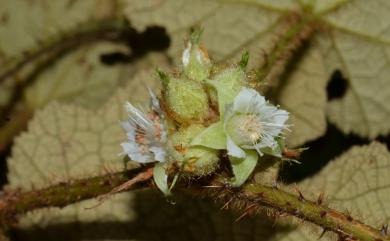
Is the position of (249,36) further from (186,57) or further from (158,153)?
(158,153)

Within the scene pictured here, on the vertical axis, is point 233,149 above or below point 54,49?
below

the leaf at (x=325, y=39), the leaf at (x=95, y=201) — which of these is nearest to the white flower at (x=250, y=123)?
the leaf at (x=95, y=201)

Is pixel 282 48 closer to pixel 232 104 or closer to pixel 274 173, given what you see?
pixel 274 173

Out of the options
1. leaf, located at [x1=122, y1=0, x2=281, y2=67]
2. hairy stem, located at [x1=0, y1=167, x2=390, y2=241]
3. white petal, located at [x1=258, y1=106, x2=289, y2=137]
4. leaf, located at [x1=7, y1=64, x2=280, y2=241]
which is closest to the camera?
hairy stem, located at [x1=0, y1=167, x2=390, y2=241]

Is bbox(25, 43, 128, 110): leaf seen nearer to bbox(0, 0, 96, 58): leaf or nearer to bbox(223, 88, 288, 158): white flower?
bbox(0, 0, 96, 58): leaf

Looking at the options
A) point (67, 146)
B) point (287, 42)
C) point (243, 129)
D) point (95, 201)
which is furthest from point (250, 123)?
point (67, 146)

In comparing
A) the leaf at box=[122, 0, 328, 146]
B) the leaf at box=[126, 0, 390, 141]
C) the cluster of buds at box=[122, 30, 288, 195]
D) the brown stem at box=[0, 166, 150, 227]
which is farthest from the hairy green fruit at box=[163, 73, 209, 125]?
the leaf at box=[122, 0, 328, 146]
